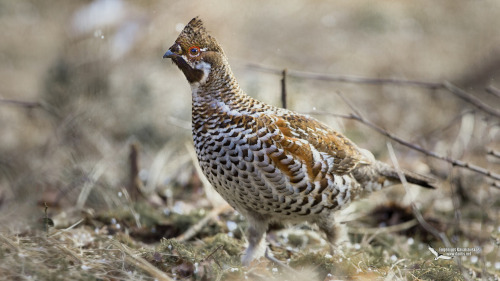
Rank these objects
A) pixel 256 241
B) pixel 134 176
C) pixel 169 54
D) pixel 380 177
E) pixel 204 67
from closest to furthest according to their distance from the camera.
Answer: pixel 169 54, pixel 204 67, pixel 256 241, pixel 380 177, pixel 134 176

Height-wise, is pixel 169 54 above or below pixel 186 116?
above

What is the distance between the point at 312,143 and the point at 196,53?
3.65 ft

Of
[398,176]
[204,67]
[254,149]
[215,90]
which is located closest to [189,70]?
[204,67]

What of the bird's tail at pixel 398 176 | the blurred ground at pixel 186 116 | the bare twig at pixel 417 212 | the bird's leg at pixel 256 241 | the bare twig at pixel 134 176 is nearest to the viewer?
the bare twig at pixel 417 212

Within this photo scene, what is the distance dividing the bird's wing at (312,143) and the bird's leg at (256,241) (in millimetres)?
643

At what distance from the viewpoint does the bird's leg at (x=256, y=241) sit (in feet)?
14.0

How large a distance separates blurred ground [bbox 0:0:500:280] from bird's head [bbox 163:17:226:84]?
48.9 inches

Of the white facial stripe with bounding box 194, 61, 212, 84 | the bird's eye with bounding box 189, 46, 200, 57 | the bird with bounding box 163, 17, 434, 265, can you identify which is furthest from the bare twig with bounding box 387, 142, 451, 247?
the bird's eye with bounding box 189, 46, 200, 57

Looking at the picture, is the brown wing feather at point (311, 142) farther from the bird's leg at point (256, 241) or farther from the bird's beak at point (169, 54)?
the bird's beak at point (169, 54)

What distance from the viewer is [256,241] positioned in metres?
4.31

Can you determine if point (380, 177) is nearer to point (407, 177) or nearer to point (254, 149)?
point (407, 177)

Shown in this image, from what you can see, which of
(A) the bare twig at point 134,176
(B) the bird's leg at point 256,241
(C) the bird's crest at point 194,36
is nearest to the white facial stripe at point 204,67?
(C) the bird's crest at point 194,36

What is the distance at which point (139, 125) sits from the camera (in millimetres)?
7816

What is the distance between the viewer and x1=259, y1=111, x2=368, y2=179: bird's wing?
12.9 ft
